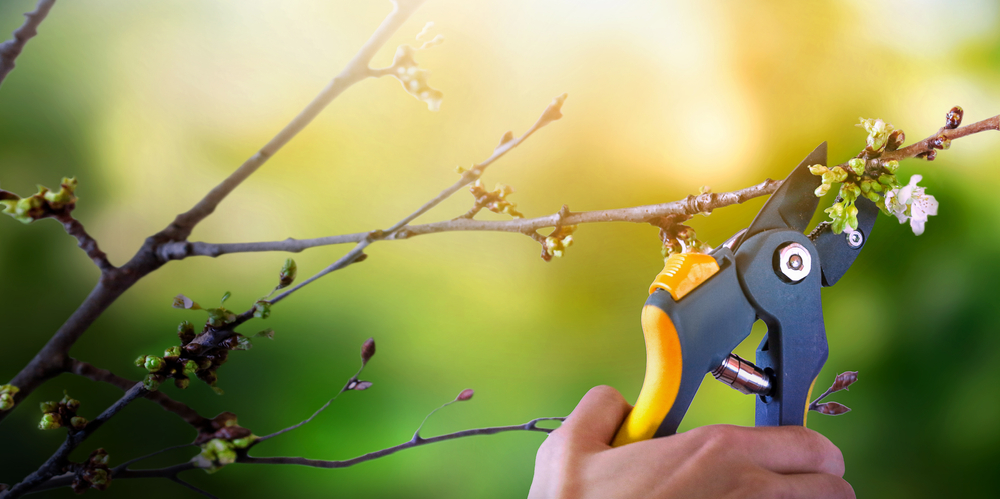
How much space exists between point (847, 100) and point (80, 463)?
3.26ft

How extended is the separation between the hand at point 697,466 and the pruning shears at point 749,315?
3cm

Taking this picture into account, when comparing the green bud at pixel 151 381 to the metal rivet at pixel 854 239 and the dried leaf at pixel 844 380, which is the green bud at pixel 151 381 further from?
the dried leaf at pixel 844 380

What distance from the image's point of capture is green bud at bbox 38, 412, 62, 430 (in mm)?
461

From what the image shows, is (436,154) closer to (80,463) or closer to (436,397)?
(436,397)

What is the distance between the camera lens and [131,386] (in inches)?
19.8

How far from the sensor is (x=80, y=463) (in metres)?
0.50

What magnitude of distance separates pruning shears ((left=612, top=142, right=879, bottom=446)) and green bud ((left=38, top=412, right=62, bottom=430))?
0.52 metres

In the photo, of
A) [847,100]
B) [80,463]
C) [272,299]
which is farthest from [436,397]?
[847,100]

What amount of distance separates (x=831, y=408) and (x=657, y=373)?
424mm

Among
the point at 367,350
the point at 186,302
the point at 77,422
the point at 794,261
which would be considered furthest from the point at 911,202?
the point at 77,422

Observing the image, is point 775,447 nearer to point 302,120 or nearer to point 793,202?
point 793,202

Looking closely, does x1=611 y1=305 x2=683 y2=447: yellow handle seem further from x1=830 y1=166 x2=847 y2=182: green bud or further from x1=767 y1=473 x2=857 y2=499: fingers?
x1=830 y1=166 x2=847 y2=182: green bud

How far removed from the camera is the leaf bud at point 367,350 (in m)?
0.57

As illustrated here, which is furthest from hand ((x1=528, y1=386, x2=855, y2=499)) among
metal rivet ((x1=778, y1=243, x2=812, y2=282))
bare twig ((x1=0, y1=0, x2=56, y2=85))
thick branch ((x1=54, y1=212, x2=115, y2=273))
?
bare twig ((x1=0, y1=0, x2=56, y2=85))
